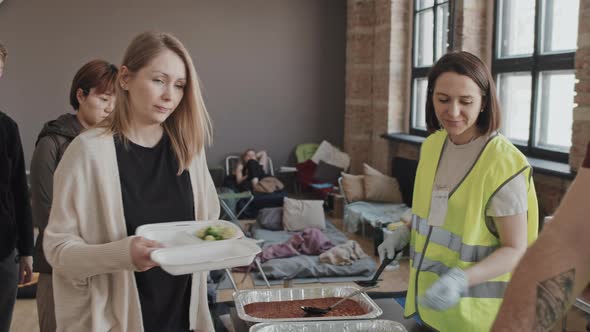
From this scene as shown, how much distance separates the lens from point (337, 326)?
1739mm

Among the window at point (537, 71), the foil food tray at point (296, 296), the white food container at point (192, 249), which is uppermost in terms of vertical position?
the window at point (537, 71)

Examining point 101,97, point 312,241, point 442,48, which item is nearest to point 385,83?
point 442,48

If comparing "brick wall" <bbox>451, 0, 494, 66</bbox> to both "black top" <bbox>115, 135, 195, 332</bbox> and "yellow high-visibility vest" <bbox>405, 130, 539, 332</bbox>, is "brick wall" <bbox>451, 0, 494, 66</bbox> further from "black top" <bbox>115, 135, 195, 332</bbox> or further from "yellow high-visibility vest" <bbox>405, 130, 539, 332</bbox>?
"black top" <bbox>115, 135, 195, 332</bbox>

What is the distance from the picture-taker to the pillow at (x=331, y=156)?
7.19 meters

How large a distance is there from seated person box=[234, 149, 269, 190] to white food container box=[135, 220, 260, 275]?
5148mm

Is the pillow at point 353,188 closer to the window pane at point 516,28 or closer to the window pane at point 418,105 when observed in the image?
the window pane at point 418,105

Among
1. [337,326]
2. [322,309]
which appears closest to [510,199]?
[337,326]

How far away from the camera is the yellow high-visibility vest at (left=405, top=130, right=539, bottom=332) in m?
1.63

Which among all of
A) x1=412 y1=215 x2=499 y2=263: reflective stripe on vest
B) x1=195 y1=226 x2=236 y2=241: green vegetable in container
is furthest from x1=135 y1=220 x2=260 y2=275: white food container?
x1=412 y1=215 x2=499 y2=263: reflective stripe on vest

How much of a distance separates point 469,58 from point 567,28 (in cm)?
273

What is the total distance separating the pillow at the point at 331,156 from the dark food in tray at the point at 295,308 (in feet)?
16.8

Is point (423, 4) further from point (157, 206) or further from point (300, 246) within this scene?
point (157, 206)

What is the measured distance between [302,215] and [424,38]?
2.28 metres

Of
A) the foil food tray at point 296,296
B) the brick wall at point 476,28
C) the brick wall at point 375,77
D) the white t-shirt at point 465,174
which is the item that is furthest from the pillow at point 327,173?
the white t-shirt at point 465,174
